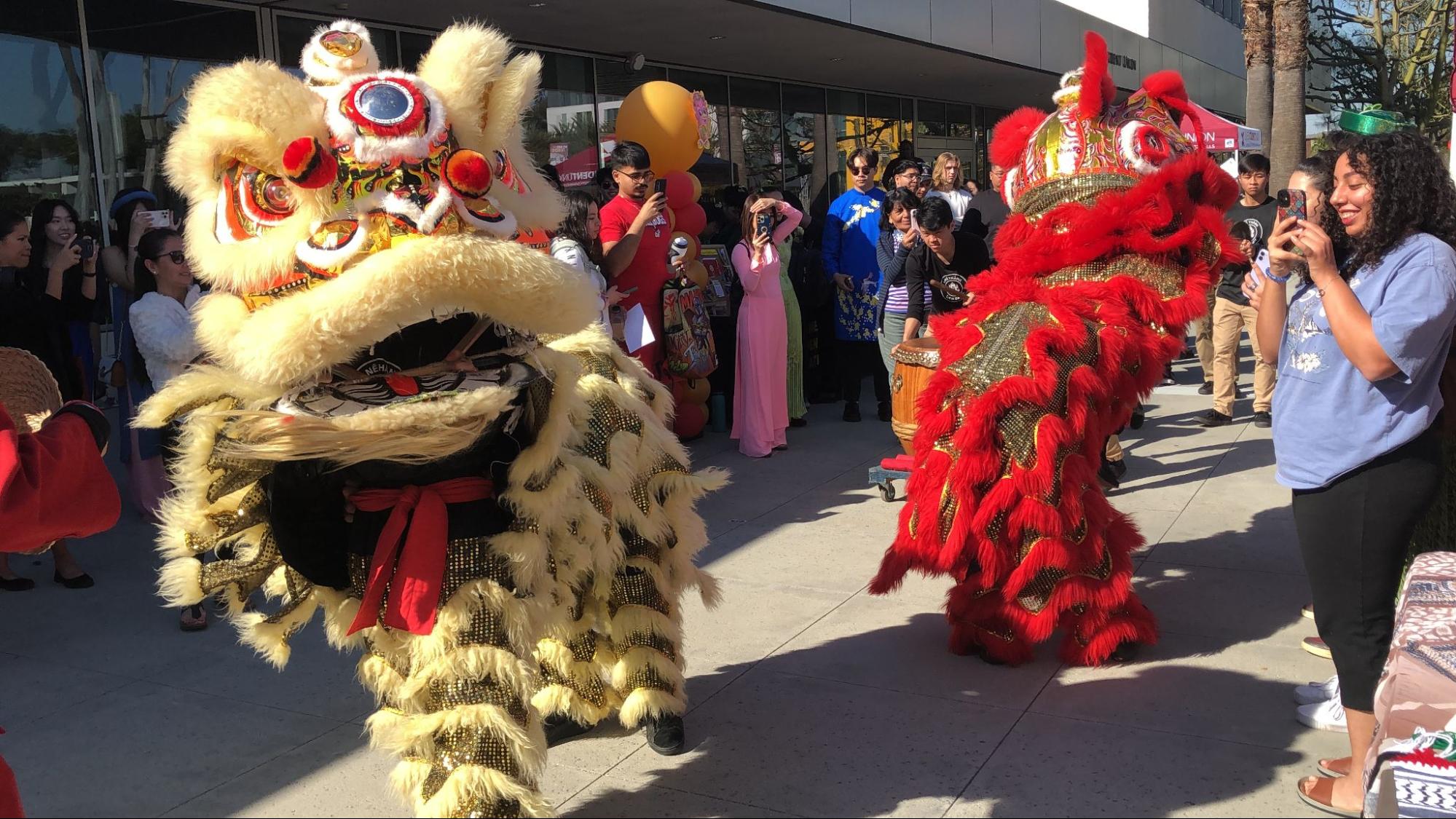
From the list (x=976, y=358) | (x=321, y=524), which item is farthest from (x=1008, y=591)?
(x=321, y=524)

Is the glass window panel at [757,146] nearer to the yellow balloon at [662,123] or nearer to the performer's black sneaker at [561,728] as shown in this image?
the yellow balloon at [662,123]

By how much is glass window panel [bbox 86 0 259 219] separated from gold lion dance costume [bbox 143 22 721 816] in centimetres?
660

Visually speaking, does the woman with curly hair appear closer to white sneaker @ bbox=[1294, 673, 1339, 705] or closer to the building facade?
white sneaker @ bbox=[1294, 673, 1339, 705]

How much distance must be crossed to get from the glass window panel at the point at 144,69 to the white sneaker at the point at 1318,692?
26.7 ft

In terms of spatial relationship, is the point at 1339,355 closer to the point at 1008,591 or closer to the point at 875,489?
the point at 1008,591

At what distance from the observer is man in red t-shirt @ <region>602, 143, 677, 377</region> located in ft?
22.6

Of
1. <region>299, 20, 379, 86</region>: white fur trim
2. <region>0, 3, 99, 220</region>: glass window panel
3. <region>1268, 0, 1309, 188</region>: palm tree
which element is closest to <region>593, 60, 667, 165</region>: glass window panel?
<region>0, 3, 99, 220</region>: glass window panel

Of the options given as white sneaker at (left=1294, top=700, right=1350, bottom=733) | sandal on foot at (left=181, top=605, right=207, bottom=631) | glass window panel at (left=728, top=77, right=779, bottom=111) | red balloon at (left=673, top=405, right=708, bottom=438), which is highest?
glass window panel at (left=728, top=77, right=779, bottom=111)

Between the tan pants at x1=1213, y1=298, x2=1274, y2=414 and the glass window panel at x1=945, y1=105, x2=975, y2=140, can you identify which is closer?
the tan pants at x1=1213, y1=298, x2=1274, y2=414

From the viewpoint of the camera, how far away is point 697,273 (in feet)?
27.1

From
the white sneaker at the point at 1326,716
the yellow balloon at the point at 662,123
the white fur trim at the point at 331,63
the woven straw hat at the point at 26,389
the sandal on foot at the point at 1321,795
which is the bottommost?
the sandal on foot at the point at 1321,795

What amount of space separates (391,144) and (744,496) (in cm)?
466

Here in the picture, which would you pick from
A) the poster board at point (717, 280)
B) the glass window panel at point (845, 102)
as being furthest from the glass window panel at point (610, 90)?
the glass window panel at point (845, 102)

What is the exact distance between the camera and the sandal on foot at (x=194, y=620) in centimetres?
498
